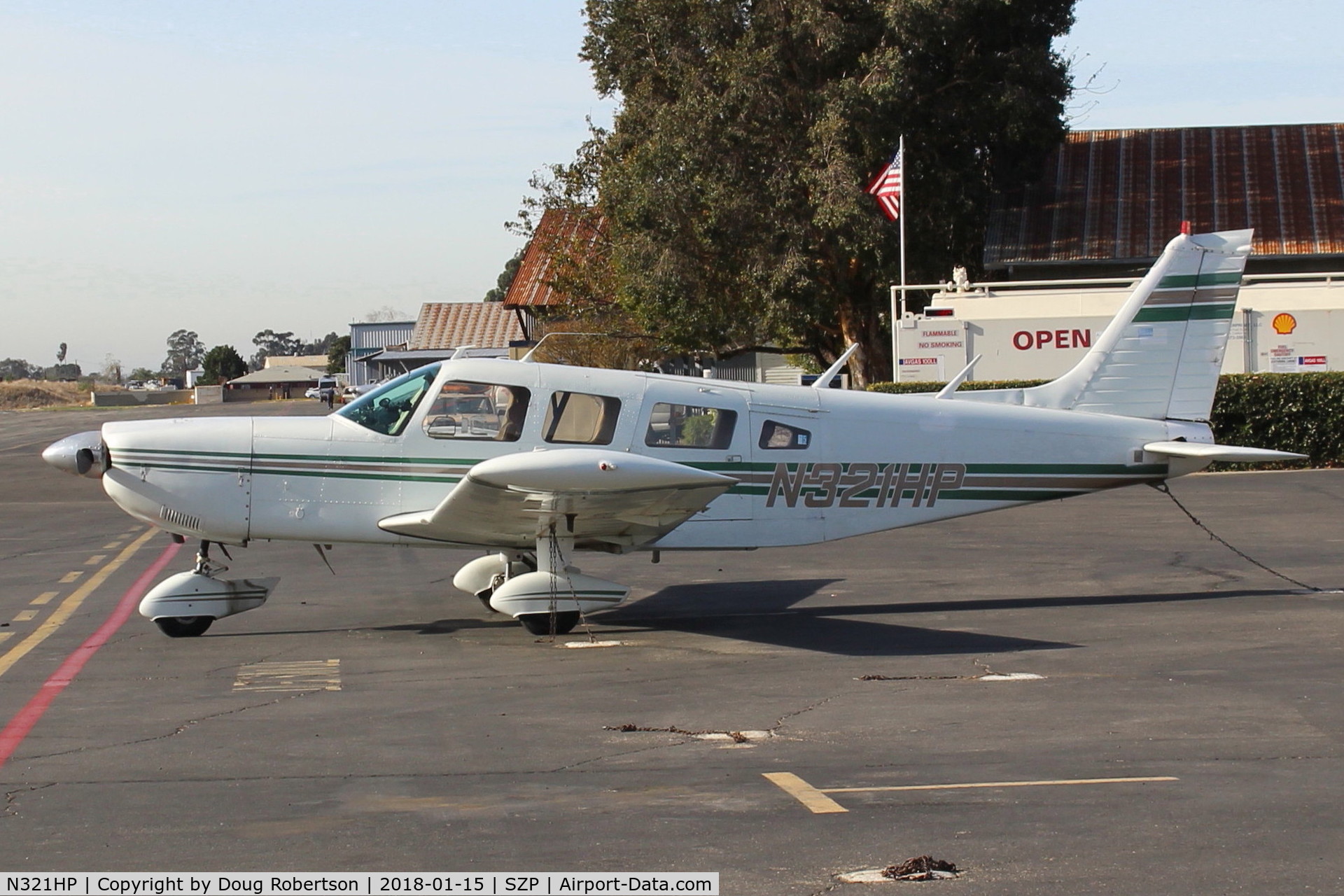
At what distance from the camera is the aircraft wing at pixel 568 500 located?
8789 millimetres

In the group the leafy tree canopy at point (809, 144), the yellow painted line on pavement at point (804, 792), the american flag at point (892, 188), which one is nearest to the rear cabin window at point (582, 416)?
the yellow painted line on pavement at point (804, 792)

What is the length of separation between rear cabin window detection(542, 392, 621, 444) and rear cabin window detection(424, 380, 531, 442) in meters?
0.24

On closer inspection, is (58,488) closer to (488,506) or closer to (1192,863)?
(488,506)

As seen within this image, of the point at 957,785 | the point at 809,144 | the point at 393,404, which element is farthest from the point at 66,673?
the point at 809,144

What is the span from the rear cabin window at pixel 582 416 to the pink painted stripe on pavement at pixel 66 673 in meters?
3.68

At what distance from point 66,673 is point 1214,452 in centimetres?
868

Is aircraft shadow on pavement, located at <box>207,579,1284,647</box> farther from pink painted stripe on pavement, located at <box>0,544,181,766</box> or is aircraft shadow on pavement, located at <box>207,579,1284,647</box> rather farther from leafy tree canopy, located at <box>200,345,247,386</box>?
leafy tree canopy, located at <box>200,345,247,386</box>

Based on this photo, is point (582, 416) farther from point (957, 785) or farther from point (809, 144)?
point (809, 144)

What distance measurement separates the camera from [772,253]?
1205 inches

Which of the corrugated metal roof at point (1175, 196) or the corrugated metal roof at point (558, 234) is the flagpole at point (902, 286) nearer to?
the corrugated metal roof at point (1175, 196)

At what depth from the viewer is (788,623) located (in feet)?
34.0

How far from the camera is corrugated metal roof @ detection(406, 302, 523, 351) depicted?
252ft

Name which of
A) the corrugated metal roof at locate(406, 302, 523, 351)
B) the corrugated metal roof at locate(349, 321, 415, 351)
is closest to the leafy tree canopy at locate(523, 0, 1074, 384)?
the corrugated metal roof at locate(406, 302, 523, 351)

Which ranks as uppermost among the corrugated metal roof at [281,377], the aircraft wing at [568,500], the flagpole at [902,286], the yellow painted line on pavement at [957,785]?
the flagpole at [902,286]
